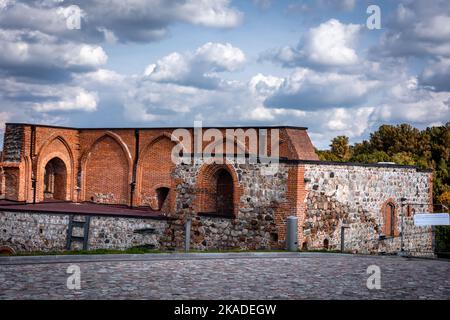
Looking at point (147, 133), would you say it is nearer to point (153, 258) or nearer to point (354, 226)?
point (354, 226)

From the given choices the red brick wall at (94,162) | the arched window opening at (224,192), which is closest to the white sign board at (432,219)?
the arched window opening at (224,192)

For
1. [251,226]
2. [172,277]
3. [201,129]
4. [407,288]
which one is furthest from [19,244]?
[407,288]

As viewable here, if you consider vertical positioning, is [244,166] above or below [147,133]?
below

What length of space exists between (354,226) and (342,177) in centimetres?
194

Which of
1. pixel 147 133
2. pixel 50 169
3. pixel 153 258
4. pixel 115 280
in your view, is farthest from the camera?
pixel 50 169

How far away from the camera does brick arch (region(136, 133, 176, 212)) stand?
103 ft

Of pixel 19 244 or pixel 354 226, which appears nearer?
pixel 354 226

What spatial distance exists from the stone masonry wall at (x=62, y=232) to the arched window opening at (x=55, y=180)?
7496 mm

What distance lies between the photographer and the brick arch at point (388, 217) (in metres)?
22.9

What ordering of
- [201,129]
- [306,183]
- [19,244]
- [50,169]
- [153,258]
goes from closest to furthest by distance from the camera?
[153,258], [306,183], [19,244], [201,129], [50,169]

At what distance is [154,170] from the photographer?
31750mm

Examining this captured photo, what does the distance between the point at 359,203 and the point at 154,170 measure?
13.4 metres

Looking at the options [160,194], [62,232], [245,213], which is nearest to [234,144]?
[245,213]

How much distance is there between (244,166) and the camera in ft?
66.2
